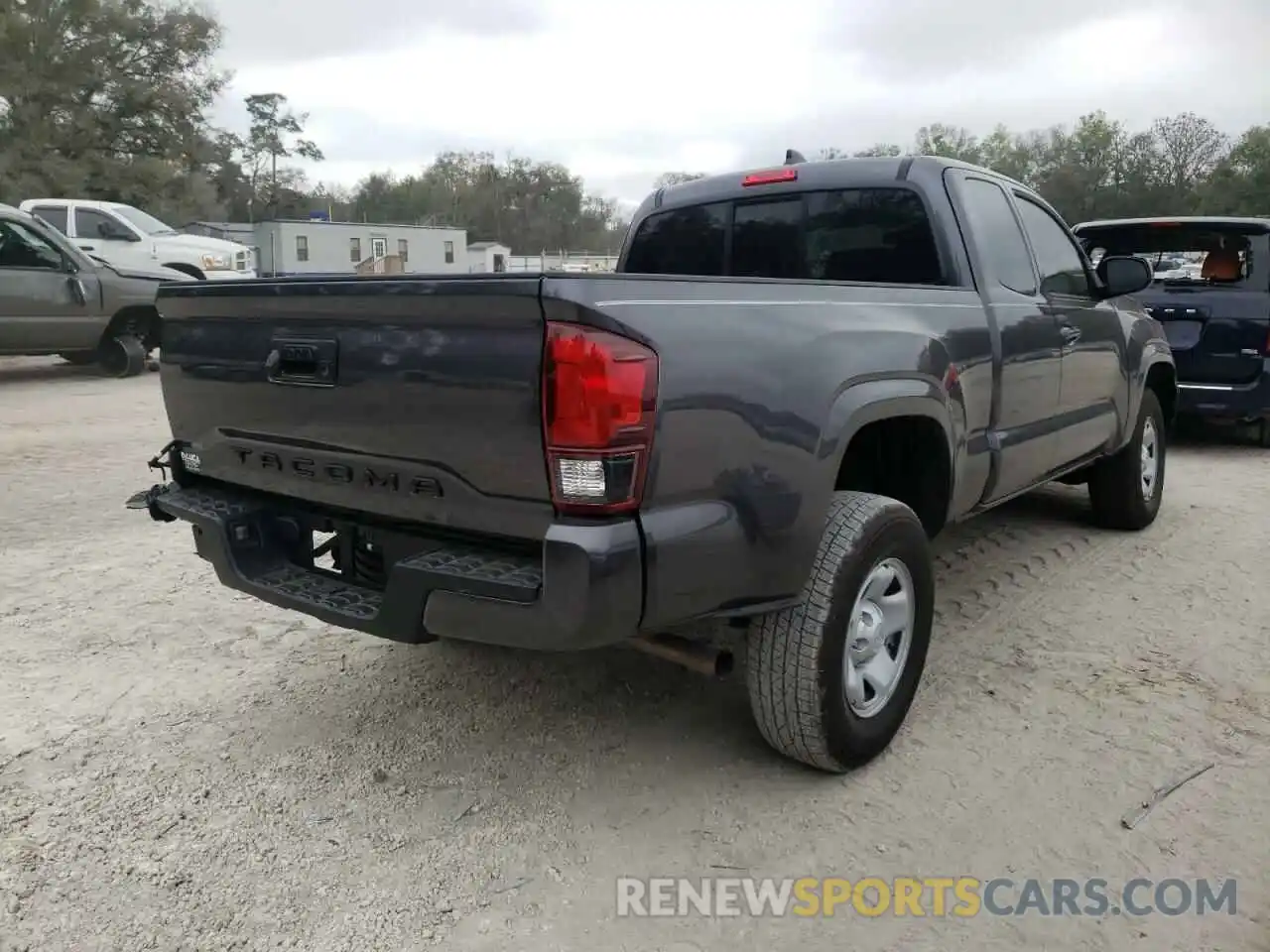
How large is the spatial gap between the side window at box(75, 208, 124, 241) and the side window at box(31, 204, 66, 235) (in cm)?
19

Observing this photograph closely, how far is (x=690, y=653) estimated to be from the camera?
280 centimetres

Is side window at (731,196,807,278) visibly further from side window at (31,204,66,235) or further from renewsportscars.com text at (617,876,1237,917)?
side window at (31,204,66,235)

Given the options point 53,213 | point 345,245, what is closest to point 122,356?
point 53,213

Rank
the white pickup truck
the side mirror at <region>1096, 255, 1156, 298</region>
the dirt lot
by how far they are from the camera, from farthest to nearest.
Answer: the white pickup truck → the side mirror at <region>1096, 255, 1156, 298</region> → the dirt lot

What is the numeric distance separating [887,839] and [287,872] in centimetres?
155

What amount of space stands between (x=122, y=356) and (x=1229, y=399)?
38.5 ft

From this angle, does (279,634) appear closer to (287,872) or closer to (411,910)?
(287,872)

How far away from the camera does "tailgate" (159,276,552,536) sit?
2.33 metres

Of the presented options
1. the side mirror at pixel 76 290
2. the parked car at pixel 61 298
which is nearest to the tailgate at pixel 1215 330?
the parked car at pixel 61 298

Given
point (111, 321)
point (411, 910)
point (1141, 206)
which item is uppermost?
point (1141, 206)

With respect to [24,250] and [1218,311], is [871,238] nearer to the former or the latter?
[1218,311]

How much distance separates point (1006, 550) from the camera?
522 centimetres

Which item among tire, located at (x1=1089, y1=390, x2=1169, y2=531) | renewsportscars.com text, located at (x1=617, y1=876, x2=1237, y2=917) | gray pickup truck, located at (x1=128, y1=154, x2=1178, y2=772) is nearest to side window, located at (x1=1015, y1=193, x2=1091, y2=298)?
gray pickup truck, located at (x1=128, y1=154, x2=1178, y2=772)

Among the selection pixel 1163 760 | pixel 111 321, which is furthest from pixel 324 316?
pixel 111 321
